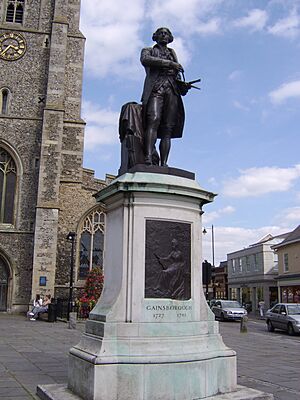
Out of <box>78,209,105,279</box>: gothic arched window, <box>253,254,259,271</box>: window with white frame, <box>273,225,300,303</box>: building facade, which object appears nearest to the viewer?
<box>78,209,105,279</box>: gothic arched window

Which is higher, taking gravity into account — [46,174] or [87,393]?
[46,174]

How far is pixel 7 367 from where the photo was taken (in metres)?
8.54

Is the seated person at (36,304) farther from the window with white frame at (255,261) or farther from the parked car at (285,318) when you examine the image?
the window with white frame at (255,261)

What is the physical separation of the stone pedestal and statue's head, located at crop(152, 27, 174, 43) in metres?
2.33

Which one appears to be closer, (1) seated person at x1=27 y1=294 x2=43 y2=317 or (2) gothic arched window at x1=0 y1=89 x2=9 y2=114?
(1) seated person at x1=27 y1=294 x2=43 y2=317

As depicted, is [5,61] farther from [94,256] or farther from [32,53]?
[94,256]

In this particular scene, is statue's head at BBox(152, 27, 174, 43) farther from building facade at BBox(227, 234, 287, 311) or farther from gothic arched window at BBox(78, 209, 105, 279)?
building facade at BBox(227, 234, 287, 311)

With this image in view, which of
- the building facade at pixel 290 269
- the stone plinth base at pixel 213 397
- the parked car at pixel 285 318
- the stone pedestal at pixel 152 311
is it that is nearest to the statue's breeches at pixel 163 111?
the stone pedestal at pixel 152 311

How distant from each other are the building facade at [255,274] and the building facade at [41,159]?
23344 mm

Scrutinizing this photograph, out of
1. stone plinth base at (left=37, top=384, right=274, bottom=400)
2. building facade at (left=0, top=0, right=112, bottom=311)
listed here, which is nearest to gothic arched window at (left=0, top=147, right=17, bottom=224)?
building facade at (left=0, top=0, right=112, bottom=311)

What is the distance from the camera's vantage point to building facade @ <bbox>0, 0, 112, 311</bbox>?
26938 millimetres

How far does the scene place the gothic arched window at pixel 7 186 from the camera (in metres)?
28.1

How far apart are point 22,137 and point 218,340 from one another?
25.3 meters

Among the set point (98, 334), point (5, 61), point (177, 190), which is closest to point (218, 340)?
point (98, 334)
